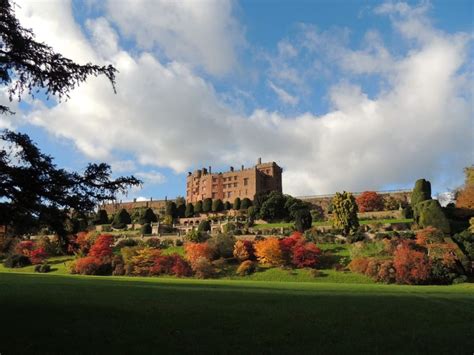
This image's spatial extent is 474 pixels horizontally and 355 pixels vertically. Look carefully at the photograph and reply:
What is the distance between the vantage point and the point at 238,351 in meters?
7.02

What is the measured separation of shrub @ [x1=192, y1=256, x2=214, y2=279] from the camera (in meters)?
39.3

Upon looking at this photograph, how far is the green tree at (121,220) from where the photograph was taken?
72.1 m

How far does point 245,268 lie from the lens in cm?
4022

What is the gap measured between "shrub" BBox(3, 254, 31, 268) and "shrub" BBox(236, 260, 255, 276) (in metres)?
25.7

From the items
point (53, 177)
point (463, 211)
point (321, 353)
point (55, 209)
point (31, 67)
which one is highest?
point (463, 211)

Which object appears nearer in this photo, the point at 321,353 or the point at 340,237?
the point at 321,353

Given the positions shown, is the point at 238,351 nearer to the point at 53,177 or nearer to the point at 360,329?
the point at 360,329

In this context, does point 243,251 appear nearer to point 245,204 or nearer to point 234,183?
point 245,204

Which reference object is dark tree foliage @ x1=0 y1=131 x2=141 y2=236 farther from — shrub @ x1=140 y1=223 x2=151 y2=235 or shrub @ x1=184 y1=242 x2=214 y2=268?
shrub @ x1=140 y1=223 x2=151 y2=235

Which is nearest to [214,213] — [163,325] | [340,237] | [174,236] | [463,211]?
[174,236]

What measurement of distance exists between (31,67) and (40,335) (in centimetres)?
523

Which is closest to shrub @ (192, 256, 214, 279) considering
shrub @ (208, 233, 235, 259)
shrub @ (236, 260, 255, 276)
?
shrub @ (236, 260, 255, 276)

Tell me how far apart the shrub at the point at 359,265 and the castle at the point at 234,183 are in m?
48.4

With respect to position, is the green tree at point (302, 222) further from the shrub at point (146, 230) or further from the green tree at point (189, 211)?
the green tree at point (189, 211)
